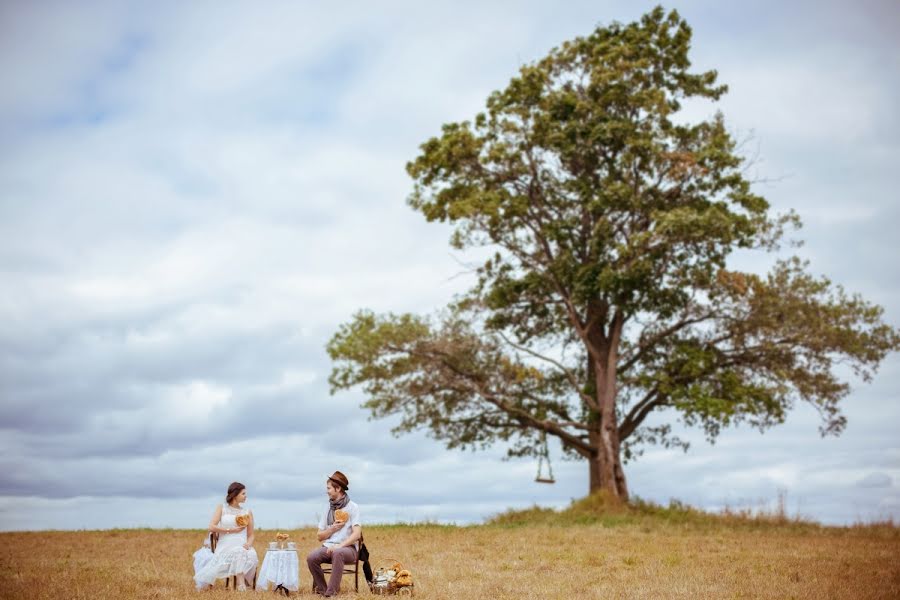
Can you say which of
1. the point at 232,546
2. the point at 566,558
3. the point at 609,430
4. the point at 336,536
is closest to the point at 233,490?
the point at 232,546

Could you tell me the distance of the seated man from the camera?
505 inches

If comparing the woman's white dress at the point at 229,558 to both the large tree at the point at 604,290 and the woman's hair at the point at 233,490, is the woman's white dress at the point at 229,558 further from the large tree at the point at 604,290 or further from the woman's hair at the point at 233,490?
the large tree at the point at 604,290

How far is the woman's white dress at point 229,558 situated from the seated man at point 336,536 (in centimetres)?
130

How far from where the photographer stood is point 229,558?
1352 cm

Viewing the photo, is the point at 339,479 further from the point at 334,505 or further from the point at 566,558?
the point at 566,558

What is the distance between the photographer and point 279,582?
42.8ft

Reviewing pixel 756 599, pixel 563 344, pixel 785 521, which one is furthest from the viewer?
pixel 563 344

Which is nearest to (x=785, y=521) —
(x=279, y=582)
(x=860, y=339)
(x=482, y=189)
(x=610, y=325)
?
(x=860, y=339)

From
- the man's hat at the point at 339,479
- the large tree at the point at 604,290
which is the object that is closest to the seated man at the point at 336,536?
the man's hat at the point at 339,479

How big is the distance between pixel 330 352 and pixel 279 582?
1743cm

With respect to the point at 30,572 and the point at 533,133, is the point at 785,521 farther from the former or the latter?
the point at 30,572

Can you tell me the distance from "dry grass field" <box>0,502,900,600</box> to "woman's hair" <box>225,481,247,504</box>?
1417mm

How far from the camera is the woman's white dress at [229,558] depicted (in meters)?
13.4

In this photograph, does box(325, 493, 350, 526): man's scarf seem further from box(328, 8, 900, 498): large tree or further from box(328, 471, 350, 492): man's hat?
box(328, 8, 900, 498): large tree
